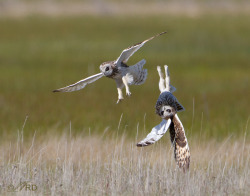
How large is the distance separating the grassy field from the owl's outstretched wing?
0.24 meters

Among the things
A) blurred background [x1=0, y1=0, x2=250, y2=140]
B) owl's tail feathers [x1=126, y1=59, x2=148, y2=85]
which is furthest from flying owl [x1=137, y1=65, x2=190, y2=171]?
blurred background [x1=0, y1=0, x2=250, y2=140]

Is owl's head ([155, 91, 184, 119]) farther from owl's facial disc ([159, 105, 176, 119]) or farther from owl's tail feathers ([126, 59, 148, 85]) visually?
owl's tail feathers ([126, 59, 148, 85])

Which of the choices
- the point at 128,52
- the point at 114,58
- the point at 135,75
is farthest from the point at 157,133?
the point at 114,58

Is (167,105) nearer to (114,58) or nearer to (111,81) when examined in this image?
(111,81)

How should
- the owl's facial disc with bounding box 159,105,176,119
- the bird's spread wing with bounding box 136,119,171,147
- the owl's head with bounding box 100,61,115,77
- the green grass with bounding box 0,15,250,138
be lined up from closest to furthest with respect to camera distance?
the owl's head with bounding box 100,61,115,77 → the bird's spread wing with bounding box 136,119,171,147 → the owl's facial disc with bounding box 159,105,176,119 → the green grass with bounding box 0,15,250,138

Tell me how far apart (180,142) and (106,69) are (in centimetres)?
98

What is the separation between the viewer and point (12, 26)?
35156mm

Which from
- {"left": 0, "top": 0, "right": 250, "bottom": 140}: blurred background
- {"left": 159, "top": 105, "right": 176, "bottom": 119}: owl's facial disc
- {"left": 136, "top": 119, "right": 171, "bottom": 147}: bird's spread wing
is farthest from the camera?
{"left": 0, "top": 0, "right": 250, "bottom": 140}: blurred background

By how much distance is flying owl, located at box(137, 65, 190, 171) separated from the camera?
556cm

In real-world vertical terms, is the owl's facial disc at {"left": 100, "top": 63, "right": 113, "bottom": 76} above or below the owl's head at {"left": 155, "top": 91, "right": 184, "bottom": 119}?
above

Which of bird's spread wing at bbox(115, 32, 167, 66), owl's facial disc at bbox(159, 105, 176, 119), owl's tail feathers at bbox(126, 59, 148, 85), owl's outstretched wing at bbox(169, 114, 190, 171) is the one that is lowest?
owl's outstretched wing at bbox(169, 114, 190, 171)

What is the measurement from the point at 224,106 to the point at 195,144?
4.45 metres

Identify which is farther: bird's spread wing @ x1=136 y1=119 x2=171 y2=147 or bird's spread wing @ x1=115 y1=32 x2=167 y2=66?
bird's spread wing @ x1=136 y1=119 x2=171 y2=147

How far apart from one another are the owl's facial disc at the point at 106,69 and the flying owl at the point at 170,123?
0.49 metres
